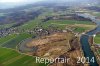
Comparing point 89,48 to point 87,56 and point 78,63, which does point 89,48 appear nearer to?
point 87,56

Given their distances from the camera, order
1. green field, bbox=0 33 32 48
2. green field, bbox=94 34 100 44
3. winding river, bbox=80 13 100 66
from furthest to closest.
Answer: green field, bbox=0 33 32 48 → green field, bbox=94 34 100 44 → winding river, bbox=80 13 100 66

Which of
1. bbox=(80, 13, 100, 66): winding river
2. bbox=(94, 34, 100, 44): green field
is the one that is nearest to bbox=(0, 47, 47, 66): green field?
bbox=(80, 13, 100, 66): winding river

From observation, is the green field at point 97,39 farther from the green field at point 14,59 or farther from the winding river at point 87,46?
the green field at point 14,59

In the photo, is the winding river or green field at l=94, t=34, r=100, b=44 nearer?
the winding river

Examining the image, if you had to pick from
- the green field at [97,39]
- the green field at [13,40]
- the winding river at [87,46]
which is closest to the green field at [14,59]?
the green field at [13,40]

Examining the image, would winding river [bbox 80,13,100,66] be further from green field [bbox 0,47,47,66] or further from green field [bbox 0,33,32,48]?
green field [bbox 0,33,32,48]

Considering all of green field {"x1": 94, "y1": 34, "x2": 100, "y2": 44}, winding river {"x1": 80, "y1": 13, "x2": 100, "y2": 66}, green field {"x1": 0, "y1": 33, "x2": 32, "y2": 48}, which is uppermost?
green field {"x1": 94, "y1": 34, "x2": 100, "y2": 44}
